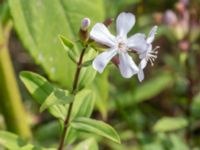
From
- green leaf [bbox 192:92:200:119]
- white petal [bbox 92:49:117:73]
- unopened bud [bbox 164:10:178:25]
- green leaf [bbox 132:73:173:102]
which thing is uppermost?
white petal [bbox 92:49:117:73]

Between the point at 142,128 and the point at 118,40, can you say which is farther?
the point at 142,128

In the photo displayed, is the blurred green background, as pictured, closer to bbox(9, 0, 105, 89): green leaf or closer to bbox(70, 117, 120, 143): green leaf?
bbox(9, 0, 105, 89): green leaf

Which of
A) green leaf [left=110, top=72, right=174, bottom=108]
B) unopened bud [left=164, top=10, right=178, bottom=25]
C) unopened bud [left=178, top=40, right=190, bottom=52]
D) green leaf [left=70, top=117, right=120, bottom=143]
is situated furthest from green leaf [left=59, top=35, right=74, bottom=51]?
green leaf [left=110, top=72, right=174, bottom=108]

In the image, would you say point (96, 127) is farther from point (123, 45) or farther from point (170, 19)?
point (170, 19)

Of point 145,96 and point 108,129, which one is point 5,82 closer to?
point 108,129

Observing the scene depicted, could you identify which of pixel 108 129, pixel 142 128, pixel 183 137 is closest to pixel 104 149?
pixel 142 128

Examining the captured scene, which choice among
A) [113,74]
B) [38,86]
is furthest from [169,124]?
[38,86]

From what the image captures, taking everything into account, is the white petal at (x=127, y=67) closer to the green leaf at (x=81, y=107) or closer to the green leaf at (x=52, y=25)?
the green leaf at (x=81, y=107)
